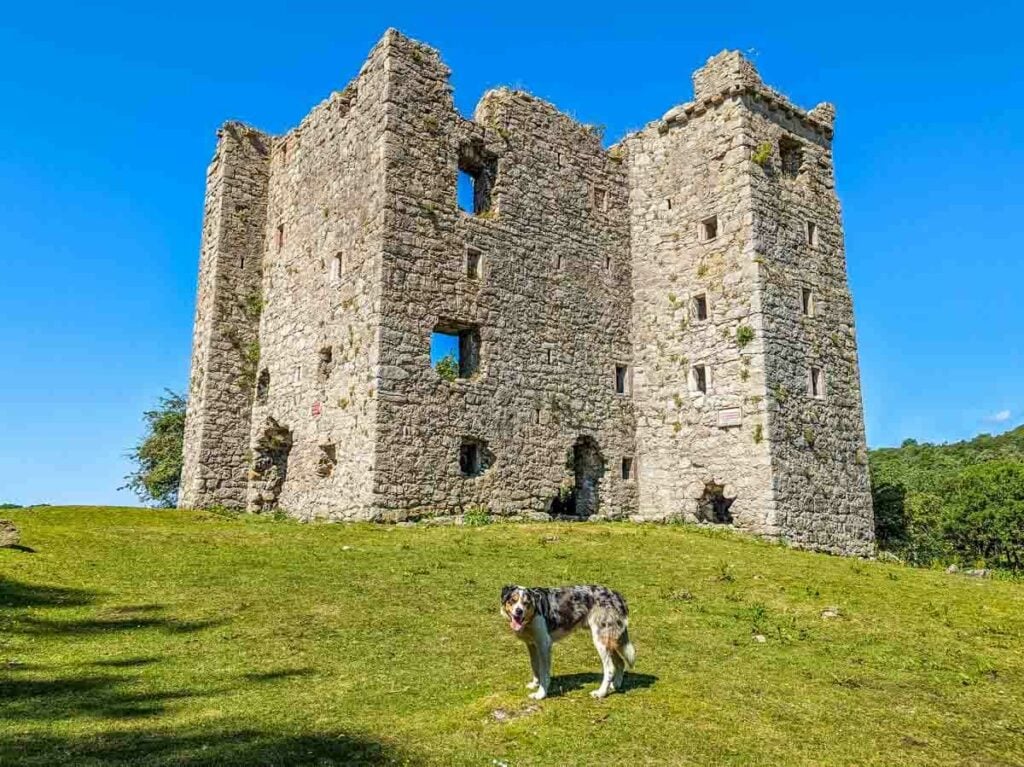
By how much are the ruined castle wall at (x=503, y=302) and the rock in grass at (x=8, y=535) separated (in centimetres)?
723

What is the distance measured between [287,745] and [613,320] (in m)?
19.5

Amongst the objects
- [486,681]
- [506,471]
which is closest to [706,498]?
[506,471]

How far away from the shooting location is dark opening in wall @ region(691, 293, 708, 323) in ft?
74.1

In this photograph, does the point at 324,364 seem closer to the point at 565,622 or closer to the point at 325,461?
the point at 325,461

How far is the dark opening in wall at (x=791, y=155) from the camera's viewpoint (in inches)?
930

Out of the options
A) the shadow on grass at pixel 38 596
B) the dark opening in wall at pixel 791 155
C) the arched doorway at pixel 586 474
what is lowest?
the shadow on grass at pixel 38 596

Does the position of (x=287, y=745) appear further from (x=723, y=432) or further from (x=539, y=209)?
(x=539, y=209)

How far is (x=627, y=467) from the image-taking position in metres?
23.8

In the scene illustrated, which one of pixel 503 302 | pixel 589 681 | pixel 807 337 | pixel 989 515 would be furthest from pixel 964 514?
pixel 589 681

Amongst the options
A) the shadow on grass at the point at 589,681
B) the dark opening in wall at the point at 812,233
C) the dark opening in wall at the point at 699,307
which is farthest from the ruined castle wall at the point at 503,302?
the shadow on grass at the point at 589,681

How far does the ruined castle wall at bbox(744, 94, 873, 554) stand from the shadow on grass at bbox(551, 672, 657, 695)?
43.0 ft

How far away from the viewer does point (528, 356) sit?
72.4ft

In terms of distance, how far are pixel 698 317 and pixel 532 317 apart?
4.71 metres

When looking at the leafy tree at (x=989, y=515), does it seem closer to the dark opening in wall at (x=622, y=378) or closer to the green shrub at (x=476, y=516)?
the dark opening in wall at (x=622, y=378)
